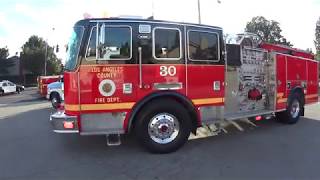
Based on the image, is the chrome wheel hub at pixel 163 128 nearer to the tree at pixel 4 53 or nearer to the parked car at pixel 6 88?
the parked car at pixel 6 88

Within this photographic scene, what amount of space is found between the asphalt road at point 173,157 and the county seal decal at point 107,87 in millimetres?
1227

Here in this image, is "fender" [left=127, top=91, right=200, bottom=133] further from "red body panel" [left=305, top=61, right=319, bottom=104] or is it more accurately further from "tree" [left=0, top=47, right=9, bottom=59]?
"tree" [left=0, top=47, right=9, bottom=59]

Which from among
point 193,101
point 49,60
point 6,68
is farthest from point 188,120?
point 6,68

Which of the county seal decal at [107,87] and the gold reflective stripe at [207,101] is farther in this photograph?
the gold reflective stripe at [207,101]

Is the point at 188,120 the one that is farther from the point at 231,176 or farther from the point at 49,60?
the point at 49,60

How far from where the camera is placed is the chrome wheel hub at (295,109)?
12.6 metres

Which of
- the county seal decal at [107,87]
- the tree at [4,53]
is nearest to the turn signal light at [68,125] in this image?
the county seal decal at [107,87]

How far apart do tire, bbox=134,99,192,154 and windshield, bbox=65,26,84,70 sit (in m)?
1.56

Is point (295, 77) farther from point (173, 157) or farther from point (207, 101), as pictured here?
point (173, 157)

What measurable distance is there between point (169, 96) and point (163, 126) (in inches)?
23.0

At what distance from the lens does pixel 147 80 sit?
28.2ft

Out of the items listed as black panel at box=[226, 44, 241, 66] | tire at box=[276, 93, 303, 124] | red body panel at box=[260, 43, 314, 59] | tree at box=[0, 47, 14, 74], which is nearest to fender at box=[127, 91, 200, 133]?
black panel at box=[226, 44, 241, 66]

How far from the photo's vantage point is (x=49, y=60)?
7969 centimetres

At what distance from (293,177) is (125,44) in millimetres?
3695
